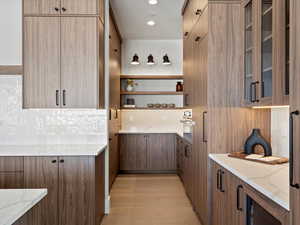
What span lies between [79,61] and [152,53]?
3.15 metres

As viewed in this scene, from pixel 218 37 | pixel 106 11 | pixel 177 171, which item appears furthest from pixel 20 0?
pixel 177 171

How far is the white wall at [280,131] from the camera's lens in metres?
2.30

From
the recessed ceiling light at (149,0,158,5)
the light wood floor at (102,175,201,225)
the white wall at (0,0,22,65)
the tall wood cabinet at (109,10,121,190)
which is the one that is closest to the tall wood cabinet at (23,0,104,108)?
the white wall at (0,0,22,65)

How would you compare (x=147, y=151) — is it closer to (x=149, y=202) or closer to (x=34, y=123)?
(x=149, y=202)

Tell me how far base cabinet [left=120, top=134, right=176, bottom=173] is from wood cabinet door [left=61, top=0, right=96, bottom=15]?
2939mm

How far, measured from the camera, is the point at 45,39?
10.4ft

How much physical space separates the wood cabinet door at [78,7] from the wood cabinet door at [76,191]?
173 cm

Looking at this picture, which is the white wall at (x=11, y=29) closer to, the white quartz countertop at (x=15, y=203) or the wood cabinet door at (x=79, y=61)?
the wood cabinet door at (x=79, y=61)

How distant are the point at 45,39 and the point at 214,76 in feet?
6.69

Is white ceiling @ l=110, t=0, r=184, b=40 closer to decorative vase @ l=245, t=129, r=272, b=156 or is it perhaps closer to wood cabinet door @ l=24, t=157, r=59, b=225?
decorative vase @ l=245, t=129, r=272, b=156

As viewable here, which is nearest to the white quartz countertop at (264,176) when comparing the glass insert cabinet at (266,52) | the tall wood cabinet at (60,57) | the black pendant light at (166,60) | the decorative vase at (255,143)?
the decorative vase at (255,143)

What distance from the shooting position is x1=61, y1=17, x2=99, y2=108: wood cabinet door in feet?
10.4

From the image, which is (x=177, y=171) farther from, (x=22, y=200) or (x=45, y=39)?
(x=22, y=200)

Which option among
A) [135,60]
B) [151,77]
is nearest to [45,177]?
[135,60]
